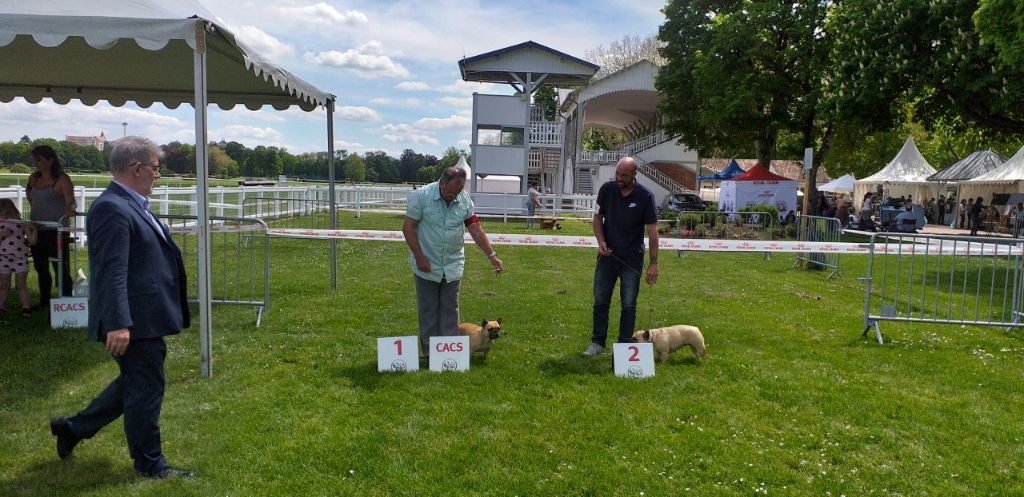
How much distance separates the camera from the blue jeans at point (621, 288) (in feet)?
19.7

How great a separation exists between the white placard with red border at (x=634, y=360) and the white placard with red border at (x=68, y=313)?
5.09 meters

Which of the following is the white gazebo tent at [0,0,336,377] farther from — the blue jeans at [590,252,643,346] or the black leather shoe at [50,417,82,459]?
the blue jeans at [590,252,643,346]

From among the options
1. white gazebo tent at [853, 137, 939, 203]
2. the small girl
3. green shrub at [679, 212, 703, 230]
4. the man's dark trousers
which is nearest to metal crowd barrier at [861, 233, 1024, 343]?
green shrub at [679, 212, 703, 230]

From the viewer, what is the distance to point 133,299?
3.33 meters

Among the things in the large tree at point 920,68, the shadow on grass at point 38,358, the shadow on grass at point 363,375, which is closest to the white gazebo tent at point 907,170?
the large tree at point 920,68

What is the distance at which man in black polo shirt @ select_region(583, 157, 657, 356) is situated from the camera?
5875mm

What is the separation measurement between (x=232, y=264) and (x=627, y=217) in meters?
8.18

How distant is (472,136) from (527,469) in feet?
78.7

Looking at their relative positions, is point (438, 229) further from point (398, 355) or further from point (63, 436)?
point (63, 436)

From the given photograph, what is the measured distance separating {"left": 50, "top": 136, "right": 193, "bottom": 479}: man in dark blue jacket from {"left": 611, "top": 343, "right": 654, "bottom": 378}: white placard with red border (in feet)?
11.0

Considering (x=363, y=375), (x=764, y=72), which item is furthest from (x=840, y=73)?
(x=363, y=375)

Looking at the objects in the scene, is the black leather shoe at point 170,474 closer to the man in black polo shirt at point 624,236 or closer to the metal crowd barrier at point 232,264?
the metal crowd barrier at point 232,264

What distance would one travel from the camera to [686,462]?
4043 mm

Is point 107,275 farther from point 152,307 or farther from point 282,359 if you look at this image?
point 282,359
